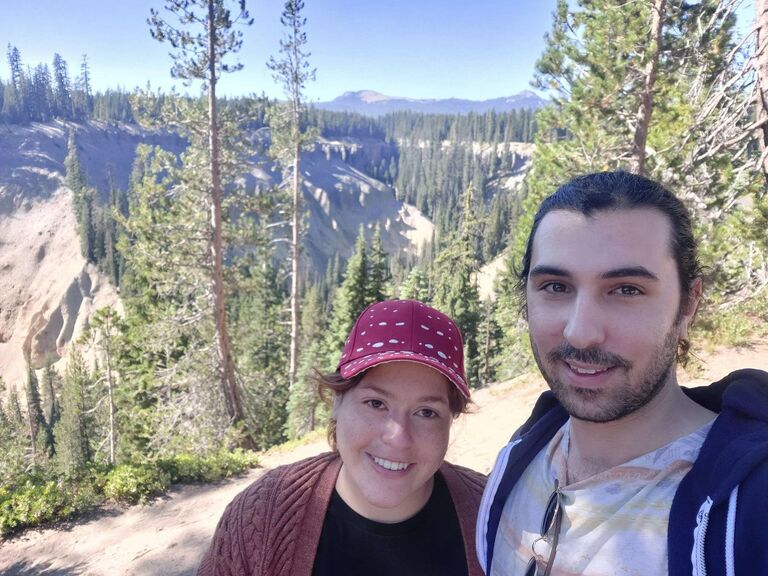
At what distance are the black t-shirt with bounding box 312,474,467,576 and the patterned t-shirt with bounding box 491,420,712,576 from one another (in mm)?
402

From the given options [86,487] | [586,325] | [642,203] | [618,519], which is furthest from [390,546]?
[86,487]

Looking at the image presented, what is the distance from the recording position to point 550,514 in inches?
57.8

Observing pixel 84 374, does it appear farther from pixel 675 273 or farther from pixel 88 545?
pixel 675 273

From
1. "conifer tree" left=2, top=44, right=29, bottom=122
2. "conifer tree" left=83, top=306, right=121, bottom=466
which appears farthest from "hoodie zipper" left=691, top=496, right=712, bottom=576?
"conifer tree" left=2, top=44, right=29, bottom=122

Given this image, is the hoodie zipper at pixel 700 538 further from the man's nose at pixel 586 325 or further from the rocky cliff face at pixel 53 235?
the rocky cliff face at pixel 53 235

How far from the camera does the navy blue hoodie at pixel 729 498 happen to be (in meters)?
1.03

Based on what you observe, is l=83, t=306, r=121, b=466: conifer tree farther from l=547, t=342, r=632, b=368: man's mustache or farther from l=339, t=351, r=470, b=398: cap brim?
l=547, t=342, r=632, b=368: man's mustache

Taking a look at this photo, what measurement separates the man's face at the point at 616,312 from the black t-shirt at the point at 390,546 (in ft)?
2.75

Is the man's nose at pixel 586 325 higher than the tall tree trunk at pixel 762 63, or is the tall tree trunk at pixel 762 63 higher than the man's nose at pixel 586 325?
the tall tree trunk at pixel 762 63

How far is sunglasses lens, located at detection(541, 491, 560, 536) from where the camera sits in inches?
57.2

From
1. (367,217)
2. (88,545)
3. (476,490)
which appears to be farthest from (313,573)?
(367,217)

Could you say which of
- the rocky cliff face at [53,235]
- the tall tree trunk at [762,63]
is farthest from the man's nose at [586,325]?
the rocky cliff face at [53,235]

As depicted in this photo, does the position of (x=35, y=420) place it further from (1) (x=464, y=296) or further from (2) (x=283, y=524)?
(2) (x=283, y=524)

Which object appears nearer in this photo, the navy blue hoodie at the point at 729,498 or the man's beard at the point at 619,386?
the navy blue hoodie at the point at 729,498
